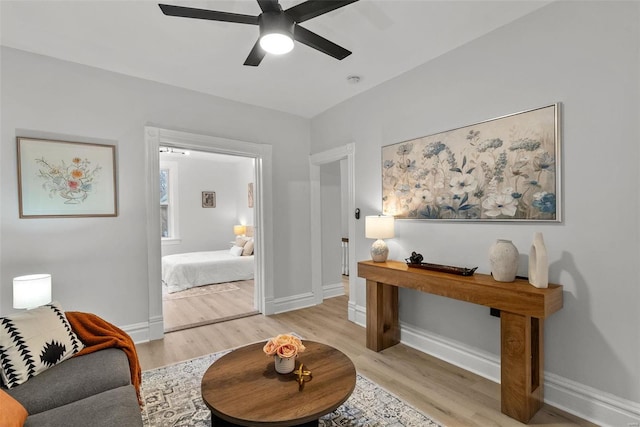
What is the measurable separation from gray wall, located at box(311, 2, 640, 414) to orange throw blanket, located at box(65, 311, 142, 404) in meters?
2.48

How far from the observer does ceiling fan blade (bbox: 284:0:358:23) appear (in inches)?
62.1

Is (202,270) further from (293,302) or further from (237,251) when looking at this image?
(293,302)

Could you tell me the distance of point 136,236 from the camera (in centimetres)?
317

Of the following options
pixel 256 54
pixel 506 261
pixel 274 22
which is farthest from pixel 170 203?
pixel 506 261

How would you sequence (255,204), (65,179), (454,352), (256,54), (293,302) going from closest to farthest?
(256,54) < (454,352) < (65,179) < (255,204) < (293,302)

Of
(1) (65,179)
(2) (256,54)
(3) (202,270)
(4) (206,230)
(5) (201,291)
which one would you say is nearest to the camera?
(2) (256,54)

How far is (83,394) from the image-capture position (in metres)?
1.58

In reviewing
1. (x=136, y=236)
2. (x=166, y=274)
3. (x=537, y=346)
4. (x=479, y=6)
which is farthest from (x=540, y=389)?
(x=166, y=274)

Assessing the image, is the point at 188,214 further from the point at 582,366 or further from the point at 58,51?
the point at 582,366

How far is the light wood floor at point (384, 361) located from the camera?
6.59ft

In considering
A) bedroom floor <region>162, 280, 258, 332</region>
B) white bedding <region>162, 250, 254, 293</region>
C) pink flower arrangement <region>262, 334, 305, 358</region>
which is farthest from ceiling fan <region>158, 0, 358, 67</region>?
white bedding <region>162, 250, 254, 293</region>

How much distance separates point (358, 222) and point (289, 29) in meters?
2.34

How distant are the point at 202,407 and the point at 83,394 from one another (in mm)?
758

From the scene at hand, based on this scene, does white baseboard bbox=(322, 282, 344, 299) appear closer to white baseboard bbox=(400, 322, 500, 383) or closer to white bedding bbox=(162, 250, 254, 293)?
white baseboard bbox=(400, 322, 500, 383)
